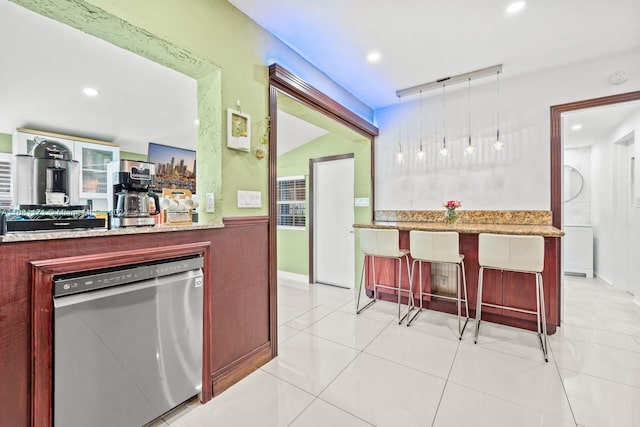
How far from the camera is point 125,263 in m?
1.42

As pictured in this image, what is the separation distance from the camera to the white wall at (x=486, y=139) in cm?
300

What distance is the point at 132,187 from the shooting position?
1.65 meters

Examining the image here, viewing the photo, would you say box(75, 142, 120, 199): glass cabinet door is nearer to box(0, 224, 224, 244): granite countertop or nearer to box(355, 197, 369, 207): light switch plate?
box(0, 224, 224, 244): granite countertop

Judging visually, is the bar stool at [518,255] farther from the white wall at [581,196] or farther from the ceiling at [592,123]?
the white wall at [581,196]

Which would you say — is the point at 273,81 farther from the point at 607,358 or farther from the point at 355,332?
the point at 607,358

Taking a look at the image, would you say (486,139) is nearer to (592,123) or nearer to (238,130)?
(592,123)

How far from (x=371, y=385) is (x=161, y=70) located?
3.30 m

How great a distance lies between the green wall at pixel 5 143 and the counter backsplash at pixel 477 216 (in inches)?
182

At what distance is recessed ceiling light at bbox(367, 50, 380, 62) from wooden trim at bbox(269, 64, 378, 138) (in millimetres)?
549

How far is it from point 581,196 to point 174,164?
7.07m

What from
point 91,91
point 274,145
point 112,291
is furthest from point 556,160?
point 91,91

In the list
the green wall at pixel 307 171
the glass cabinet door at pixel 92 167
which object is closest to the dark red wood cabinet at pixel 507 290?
the green wall at pixel 307 171

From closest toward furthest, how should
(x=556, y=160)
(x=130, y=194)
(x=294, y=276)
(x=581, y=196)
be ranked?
(x=130, y=194) → (x=556, y=160) → (x=294, y=276) → (x=581, y=196)

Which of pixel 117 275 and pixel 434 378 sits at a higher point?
pixel 117 275
